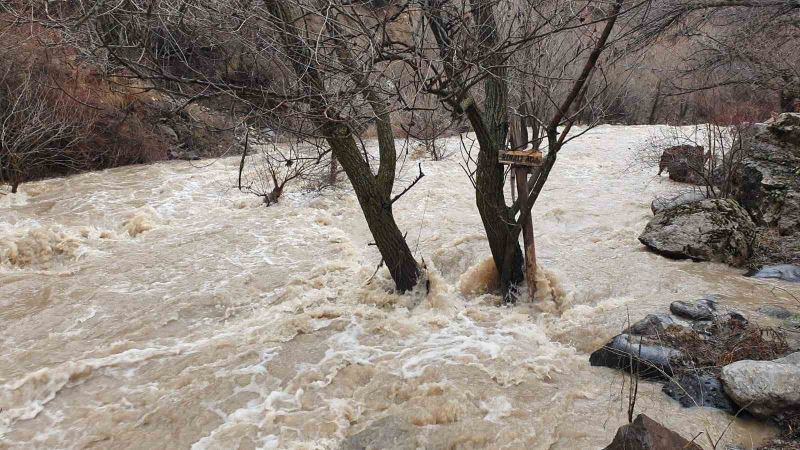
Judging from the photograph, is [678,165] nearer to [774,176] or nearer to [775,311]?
[774,176]

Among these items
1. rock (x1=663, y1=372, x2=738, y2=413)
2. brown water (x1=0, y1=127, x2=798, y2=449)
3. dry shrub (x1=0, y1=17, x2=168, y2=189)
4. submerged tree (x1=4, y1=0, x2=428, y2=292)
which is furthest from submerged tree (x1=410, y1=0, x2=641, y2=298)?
dry shrub (x1=0, y1=17, x2=168, y2=189)

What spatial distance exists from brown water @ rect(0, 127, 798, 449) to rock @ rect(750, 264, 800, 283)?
0.24 meters

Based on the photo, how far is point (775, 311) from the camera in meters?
4.77

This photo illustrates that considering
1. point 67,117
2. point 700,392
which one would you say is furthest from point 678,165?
point 67,117

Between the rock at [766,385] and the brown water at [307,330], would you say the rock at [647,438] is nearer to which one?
Answer: the brown water at [307,330]

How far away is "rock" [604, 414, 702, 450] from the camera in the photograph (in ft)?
8.52

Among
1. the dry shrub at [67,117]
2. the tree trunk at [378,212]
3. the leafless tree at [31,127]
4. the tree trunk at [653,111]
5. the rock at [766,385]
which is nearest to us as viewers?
the rock at [766,385]

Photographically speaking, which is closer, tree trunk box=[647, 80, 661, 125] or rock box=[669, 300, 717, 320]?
rock box=[669, 300, 717, 320]

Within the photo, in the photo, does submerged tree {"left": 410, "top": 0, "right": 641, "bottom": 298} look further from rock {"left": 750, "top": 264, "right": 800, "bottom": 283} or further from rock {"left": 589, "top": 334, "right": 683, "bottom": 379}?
rock {"left": 750, "top": 264, "right": 800, "bottom": 283}

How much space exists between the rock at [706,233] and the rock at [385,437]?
4.69 meters

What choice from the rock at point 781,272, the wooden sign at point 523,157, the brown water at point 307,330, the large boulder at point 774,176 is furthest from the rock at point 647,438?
the large boulder at point 774,176

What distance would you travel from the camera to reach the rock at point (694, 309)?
15.4ft

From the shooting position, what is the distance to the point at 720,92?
18.6 m

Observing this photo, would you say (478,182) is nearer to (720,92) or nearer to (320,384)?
(320,384)
